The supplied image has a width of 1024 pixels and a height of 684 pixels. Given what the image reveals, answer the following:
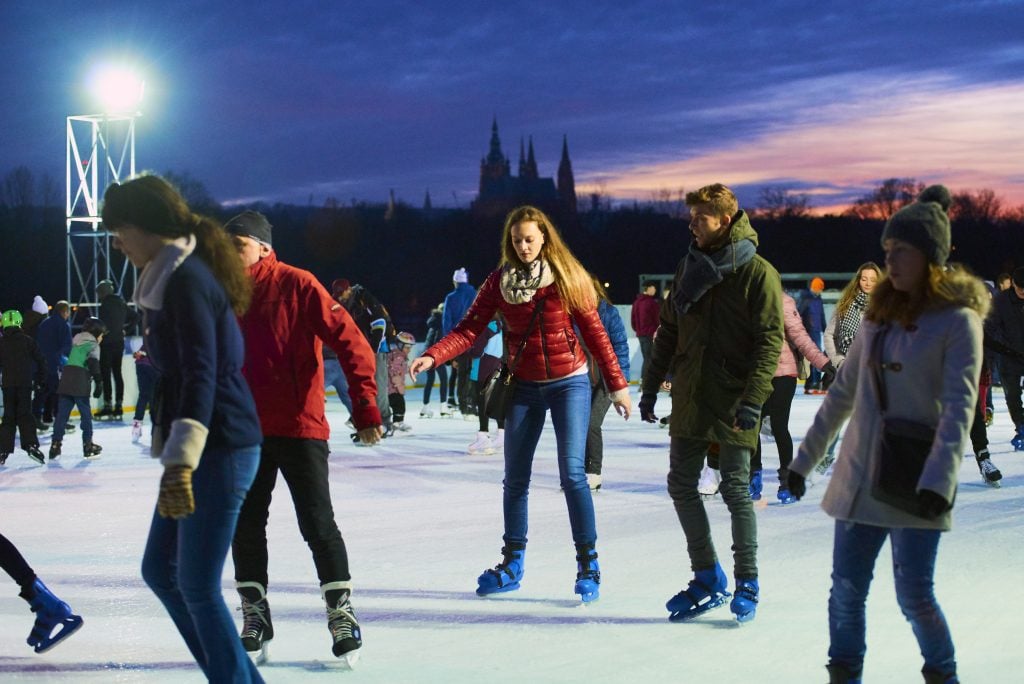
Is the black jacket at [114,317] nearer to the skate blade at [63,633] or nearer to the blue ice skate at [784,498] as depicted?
the blue ice skate at [784,498]

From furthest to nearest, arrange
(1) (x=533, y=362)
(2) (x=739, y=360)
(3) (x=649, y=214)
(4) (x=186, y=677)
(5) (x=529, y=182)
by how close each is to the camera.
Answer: (5) (x=529, y=182), (3) (x=649, y=214), (1) (x=533, y=362), (2) (x=739, y=360), (4) (x=186, y=677)

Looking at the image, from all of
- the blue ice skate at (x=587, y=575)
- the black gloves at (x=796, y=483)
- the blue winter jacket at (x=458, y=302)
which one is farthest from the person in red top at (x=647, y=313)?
the black gloves at (x=796, y=483)

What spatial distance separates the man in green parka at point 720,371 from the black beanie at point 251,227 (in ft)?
4.66

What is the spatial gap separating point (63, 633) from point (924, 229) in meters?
2.86

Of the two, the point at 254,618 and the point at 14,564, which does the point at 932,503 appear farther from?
the point at 14,564

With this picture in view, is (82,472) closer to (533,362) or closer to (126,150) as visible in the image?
(533,362)

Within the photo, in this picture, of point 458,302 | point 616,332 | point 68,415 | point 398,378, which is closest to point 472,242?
point 398,378

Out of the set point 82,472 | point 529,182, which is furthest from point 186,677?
point 529,182

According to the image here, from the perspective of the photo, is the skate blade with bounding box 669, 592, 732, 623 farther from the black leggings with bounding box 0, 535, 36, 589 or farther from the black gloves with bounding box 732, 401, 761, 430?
the black leggings with bounding box 0, 535, 36, 589

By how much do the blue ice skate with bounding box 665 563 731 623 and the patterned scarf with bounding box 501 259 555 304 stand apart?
121 centimetres

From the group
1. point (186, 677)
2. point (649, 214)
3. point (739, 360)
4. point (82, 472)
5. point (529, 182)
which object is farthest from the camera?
point (529, 182)

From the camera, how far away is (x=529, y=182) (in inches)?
5399

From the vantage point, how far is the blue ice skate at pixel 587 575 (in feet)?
15.8

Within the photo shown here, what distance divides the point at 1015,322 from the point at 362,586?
6.01 meters
